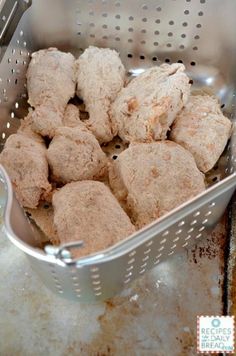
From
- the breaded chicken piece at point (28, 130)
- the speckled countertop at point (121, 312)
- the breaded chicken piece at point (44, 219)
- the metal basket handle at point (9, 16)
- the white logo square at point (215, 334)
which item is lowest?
the white logo square at point (215, 334)

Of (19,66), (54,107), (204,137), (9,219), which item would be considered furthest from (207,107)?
(9,219)

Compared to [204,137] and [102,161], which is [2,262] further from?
[204,137]

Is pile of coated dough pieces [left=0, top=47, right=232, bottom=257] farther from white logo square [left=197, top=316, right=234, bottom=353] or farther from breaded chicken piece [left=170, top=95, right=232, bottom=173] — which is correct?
white logo square [left=197, top=316, right=234, bottom=353]

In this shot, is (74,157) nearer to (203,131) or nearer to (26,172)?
(26,172)

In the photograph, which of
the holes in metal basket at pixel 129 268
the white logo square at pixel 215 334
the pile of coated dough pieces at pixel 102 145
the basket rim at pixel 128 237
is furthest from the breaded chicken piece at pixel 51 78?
the white logo square at pixel 215 334

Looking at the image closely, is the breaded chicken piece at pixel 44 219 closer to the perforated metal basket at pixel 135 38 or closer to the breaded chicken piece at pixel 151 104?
the perforated metal basket at pixel 135 38

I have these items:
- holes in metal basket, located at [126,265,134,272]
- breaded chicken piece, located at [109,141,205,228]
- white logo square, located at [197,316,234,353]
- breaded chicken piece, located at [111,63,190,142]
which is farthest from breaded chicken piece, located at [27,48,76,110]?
white logo square, located at [197,316,234,353]

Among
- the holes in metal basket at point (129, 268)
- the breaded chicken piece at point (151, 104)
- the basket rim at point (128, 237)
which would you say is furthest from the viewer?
the breaded chicken piece at point (151, 104)
